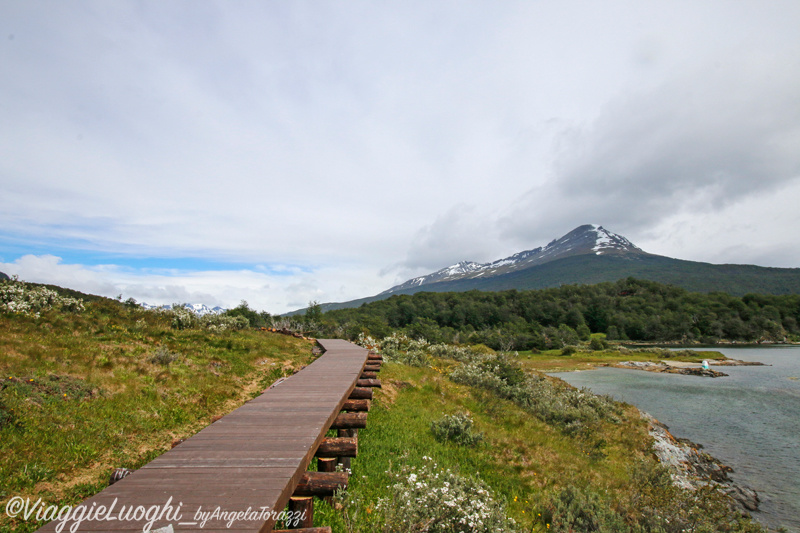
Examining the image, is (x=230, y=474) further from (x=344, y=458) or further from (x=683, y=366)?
(x=683, y=366)

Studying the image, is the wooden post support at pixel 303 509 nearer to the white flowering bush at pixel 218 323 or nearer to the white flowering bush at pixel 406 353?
the white flowering bush at pixel 406 353

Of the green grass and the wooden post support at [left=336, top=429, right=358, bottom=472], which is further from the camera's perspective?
the green grass

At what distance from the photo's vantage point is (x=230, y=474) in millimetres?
4367

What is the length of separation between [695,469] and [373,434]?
15.3m

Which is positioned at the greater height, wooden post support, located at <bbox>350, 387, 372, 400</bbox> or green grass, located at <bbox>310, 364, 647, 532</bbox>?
wooden post support, located at <bbox>350, 387, 372, 400</bbox>

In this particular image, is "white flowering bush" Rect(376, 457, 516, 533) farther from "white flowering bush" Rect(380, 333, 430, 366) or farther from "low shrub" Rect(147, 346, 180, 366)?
"white flowering bush" Rect(380, 333, 430, 366)

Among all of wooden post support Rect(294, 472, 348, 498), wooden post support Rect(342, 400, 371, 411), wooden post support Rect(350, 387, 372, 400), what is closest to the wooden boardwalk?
wooden post support Rect(294, 472, 348, 498)

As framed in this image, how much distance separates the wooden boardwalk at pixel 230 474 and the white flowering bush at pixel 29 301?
1255 centimetres

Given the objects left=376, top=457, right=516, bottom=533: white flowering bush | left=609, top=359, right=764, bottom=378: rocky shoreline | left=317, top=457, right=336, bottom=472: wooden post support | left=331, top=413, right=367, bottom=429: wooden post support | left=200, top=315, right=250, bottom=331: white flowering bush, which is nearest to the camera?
left=376, top=457, right=516, bottom=533: white flowering bush

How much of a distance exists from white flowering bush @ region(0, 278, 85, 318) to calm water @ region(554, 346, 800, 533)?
2682 centimetres

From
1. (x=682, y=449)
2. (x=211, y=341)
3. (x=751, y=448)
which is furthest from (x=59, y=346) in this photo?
(x=751, y=448)

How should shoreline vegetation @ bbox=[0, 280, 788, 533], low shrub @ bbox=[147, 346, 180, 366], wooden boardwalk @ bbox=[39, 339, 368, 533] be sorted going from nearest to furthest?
wooden boardwalk @ bbox=[39, 339, 368, 533] < shoreline vegetation @ bbox=[0, 280, 788, 533] < low shrub @ bbox=[147, 346, 180, 366]

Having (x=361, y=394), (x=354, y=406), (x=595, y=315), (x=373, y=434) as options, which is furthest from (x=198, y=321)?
(x=595, y=315)

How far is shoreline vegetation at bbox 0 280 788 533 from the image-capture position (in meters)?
6.08
